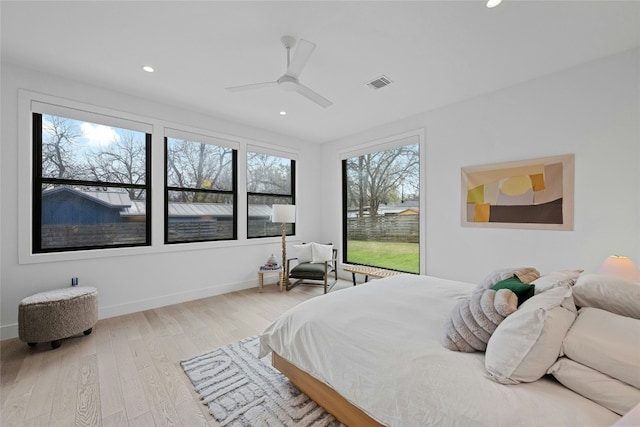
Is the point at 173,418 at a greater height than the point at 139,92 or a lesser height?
lesser

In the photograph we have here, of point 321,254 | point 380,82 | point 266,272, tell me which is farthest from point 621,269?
point 266,272

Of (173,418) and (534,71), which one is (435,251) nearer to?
(534,71)

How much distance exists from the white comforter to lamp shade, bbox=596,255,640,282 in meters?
1.23

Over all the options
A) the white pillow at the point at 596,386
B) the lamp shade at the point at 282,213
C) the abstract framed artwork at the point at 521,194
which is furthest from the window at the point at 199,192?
the white pillow at the point at 596,386

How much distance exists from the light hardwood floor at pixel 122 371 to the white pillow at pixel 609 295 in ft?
7.09

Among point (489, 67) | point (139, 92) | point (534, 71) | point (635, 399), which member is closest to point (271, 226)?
point (139, 92)

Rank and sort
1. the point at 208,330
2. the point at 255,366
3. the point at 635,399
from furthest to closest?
the point at 208,330, the point at 255,366, the point at 635,399

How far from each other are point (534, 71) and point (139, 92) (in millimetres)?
4421

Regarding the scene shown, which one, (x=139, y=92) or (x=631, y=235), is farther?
(x=139, y=92)

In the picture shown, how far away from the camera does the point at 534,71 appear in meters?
2.69

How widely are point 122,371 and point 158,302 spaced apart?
1486 millimetres

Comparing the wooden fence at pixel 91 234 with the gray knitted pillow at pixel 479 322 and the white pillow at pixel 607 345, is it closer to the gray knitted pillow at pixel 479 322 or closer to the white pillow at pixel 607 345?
the gray knitted pillow at pixel 479 322

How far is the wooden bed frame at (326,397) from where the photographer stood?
4.66 feet

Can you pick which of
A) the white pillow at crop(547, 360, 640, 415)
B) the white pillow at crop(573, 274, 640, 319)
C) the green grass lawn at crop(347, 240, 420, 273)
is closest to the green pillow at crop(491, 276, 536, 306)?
the white pillow at crop(573, 274, 640, 319)
